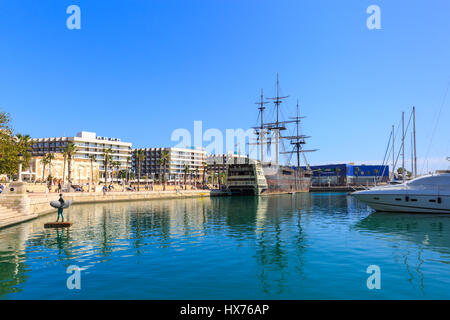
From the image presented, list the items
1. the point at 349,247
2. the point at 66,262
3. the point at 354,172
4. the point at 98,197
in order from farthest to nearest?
1. the point at 354,172
2. the point at 98,197
3. the point at 349,247
4. the point at 66,262

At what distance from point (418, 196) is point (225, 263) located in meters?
30.0

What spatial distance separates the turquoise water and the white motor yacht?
35.6 feet

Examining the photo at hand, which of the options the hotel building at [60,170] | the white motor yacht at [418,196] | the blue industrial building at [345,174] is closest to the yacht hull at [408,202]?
the white motor yacht at [418,196]

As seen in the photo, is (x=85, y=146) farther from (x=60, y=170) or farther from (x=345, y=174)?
(x=345, y=174)

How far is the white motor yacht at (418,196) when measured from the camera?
113 feet

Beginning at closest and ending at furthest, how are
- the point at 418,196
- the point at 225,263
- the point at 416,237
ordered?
1. the point at 225,263
2. the point at 416,237
3. the point at 418,196

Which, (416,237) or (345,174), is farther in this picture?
(345,174)

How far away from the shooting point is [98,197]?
218 feet

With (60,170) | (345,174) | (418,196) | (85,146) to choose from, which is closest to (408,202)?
(418,196)

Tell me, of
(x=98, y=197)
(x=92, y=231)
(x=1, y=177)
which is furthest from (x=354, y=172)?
(x=92, y=231)

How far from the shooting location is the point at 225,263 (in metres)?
14.9

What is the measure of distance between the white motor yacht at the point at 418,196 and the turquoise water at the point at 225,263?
10.9 meters
